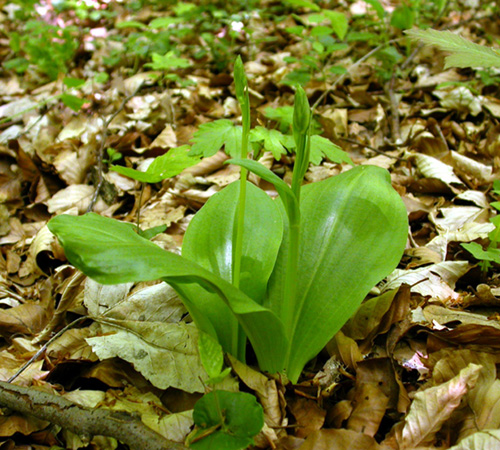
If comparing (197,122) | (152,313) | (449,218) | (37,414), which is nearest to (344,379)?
(152,313)

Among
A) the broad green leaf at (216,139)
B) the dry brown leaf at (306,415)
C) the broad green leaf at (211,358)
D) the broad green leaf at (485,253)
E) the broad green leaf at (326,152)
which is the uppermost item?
the broad green leaf at (216,139)

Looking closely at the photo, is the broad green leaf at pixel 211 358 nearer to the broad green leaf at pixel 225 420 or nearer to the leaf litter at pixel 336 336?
the broad green leaf at pixel 225 420

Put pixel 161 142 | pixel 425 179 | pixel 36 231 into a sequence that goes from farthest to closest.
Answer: pixel 161 142 → pixel 36 231 → pixel 425 179

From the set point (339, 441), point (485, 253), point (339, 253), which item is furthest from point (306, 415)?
point (485, 253)

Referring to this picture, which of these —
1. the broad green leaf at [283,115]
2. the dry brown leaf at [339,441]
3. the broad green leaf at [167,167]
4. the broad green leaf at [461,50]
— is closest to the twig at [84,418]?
the dry brown leaf at [339,441]

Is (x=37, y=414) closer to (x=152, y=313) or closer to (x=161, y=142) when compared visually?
(x=152, y=313)

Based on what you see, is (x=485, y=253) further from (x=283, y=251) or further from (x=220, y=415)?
(x=220, y=415)
